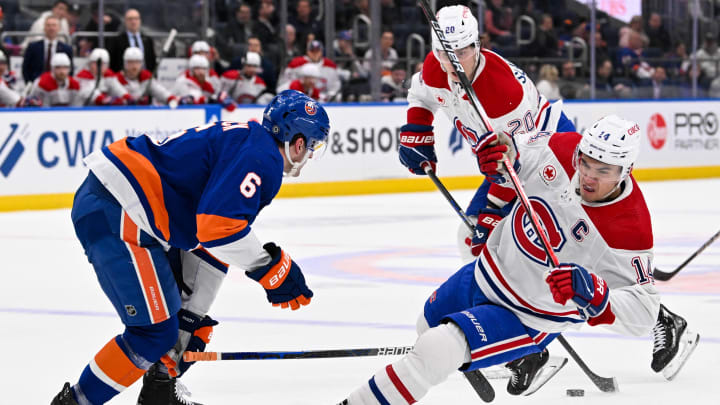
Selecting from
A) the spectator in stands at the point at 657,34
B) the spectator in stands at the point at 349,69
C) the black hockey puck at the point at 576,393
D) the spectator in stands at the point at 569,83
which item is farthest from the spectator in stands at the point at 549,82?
the black hockey puck at the point at 576,393

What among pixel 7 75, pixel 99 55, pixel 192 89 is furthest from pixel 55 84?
pixel 192 89

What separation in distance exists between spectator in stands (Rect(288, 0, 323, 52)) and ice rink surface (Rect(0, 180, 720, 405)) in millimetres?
3202

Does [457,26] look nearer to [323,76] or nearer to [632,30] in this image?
[323,76]

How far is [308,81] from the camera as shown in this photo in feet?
37.2

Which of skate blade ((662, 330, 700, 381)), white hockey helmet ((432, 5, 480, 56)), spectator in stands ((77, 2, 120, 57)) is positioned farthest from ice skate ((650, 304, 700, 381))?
spectator in stands ((77, 2, 120, 57))

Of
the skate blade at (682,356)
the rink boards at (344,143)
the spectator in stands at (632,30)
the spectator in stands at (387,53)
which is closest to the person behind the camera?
the skate blade at (682,356)

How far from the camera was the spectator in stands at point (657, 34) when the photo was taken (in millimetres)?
13297

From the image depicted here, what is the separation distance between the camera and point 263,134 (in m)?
3.09

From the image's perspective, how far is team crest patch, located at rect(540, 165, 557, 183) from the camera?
3.21 meters

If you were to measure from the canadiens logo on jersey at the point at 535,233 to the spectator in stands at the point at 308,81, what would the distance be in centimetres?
823

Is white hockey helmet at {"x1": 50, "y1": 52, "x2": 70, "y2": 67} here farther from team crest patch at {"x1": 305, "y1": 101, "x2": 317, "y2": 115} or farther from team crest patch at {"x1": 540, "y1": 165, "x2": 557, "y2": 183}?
team crest patch at {"x1": 540, "y1": 165, "x2": 557, "y2": 183}

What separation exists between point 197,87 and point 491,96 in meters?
6.72

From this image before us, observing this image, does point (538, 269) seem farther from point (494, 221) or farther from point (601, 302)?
point (494, 221)

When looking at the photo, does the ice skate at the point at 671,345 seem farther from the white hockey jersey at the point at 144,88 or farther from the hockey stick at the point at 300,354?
the white hockey jersey at the point at 144,88
